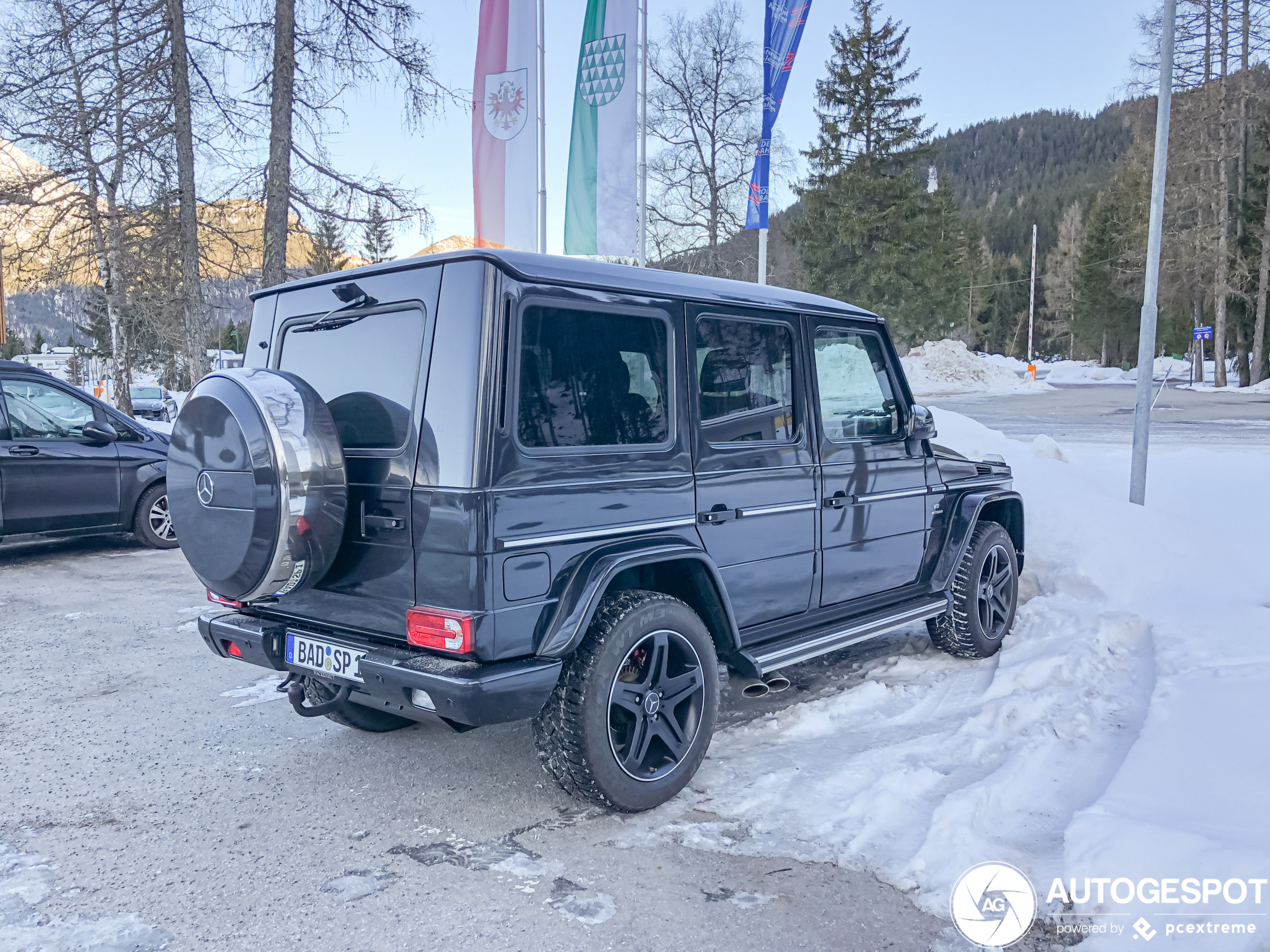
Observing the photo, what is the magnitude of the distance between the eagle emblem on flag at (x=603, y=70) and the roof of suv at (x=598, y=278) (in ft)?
34.0

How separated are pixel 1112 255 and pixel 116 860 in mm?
70442

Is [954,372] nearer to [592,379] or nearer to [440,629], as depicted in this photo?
[592,379]

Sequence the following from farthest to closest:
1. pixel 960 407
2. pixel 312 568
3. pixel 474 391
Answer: pixel 960 407
pixel 312 568
pixel 474 391

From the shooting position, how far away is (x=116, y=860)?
3.20m

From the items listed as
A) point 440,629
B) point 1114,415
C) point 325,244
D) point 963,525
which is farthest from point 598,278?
point 1114,415

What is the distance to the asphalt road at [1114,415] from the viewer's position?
1853 centimetres

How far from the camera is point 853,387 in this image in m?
4.75

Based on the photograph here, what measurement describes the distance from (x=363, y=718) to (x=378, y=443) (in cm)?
167

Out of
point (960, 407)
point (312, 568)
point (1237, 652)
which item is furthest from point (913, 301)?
point (312, 568)

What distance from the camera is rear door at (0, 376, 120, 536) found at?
26.6 ft

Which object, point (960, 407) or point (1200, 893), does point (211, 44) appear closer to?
point (1200, 893)

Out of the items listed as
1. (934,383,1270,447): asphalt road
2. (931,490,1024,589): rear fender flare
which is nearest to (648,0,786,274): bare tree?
(934,383,1270,447): asphalt road

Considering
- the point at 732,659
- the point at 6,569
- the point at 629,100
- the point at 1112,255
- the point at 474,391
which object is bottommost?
the point at 6,569

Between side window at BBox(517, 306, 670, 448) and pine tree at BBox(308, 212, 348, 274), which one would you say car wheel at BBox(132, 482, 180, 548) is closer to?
pine tree at BBox(308, 212, 348, 274)
